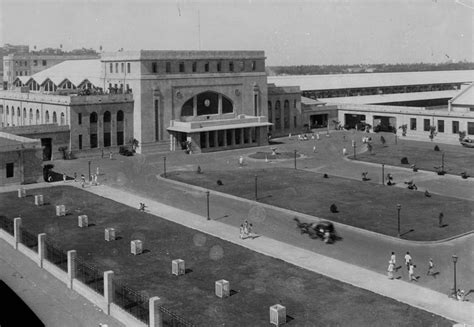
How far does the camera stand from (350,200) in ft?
176

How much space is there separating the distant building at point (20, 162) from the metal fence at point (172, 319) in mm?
38960

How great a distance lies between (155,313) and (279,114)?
8036 cm

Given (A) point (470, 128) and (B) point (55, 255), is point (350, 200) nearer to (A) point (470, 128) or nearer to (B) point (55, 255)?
(B) point (55, 255)

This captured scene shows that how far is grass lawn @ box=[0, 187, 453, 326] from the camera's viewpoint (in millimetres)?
27922

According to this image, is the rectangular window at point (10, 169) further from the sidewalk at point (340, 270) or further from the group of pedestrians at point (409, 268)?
the group of pedestrians at point (409, 268)

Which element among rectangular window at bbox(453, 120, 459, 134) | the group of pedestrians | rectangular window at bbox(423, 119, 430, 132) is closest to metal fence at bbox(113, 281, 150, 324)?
the group of pedestrians

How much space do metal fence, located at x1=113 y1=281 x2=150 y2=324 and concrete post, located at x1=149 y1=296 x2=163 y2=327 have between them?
4.32 ft

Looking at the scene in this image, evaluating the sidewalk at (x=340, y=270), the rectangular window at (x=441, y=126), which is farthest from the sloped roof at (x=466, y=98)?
the sidewalk at (x=340, y=270)

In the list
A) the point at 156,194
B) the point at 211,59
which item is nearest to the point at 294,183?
the point at 156,194

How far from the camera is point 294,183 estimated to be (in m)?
62.0

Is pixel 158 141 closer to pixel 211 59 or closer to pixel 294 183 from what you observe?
pixel 211 59

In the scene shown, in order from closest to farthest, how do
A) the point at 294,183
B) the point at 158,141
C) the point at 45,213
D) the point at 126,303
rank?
the point at 126,303, the point at 45,213, the point at 294,183, the point at 158,141

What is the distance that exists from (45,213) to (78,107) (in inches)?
1349

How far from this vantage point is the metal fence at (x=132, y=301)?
28734 mm
